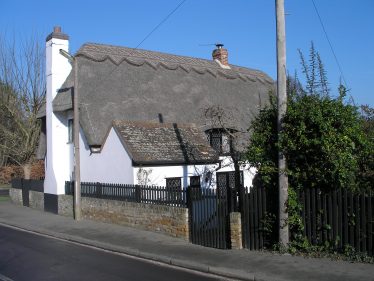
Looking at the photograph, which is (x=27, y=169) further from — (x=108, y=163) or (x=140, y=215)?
(x=140, y=215)

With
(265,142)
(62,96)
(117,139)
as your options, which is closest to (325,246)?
(265,142)

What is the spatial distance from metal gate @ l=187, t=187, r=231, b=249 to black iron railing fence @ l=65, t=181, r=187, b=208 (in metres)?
0.54

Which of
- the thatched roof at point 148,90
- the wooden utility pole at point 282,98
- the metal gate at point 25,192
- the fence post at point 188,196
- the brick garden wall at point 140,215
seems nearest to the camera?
the wooden utility pole at point 282,98

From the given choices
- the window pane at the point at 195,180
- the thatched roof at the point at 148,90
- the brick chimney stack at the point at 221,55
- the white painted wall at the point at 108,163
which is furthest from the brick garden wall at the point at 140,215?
the brick chimney stack at the point at 221,55

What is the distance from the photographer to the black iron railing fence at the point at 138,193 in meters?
14.0

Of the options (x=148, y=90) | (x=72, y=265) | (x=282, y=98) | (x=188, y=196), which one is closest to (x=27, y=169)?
(x=148, y=90)

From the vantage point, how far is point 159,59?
2683cm

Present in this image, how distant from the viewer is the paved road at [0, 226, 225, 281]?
373 inches

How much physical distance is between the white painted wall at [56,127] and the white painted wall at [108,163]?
2064mm

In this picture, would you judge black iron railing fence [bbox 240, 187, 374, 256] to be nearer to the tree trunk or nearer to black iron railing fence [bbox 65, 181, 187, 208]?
black iron railing fence [bbox 65, 181, 187, 208]

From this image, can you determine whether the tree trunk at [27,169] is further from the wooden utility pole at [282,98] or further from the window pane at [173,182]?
the wooden utility pole at [282,98]

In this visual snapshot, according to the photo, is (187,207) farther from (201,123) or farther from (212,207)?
(201,123)

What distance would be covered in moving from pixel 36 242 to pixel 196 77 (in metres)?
15.3

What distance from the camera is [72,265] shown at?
10.7 metres
